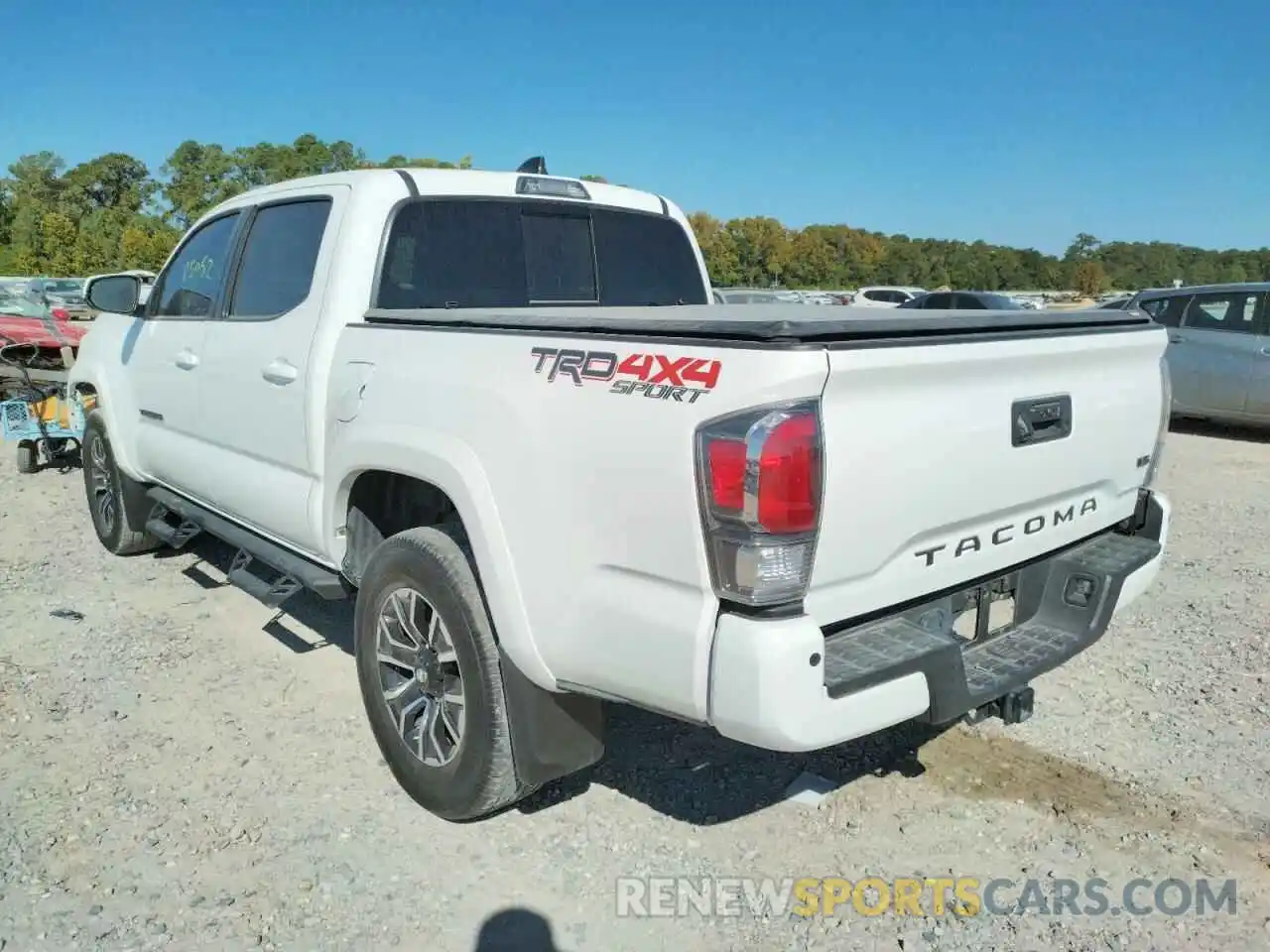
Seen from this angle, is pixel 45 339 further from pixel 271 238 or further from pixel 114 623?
pixel 271 238

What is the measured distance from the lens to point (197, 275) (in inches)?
193

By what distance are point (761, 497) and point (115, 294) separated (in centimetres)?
457

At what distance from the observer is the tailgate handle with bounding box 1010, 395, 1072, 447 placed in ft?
9.00

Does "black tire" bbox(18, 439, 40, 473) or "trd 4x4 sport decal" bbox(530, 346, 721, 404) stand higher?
"trd 4x4 sport decal" bbox(530, 346, 721, 404)

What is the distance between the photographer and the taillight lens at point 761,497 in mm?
2186

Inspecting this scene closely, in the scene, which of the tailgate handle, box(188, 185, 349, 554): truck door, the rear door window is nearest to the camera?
the tailgate handle

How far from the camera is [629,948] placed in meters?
2.70

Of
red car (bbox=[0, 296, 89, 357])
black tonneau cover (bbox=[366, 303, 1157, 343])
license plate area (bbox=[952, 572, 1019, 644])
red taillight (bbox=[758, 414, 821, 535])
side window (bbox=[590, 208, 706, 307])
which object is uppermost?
side window (bbox=[590, 208, 706, 307])

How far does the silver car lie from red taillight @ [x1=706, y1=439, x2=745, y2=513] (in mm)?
9965

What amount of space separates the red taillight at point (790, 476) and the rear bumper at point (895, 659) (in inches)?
9.3

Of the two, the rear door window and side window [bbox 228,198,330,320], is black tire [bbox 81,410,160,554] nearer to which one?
side window [bbox 228,198,330,320]

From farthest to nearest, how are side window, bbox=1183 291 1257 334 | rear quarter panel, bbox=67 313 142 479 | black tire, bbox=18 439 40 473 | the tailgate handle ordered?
side window, bbox=1183 291 1257 334 → black tire, bbox=18 439 40 473 → rear quarter panel, bbox=67 313 142 479 → the tailgate handle

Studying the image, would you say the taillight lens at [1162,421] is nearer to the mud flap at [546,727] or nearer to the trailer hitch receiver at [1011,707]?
the trailer hitch receiver at [1011,707]

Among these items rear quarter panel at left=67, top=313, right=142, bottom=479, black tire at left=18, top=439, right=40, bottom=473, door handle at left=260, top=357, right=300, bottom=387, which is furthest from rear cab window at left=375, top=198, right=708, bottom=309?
black tire at left=18, top=439, right=40, bottom=473
